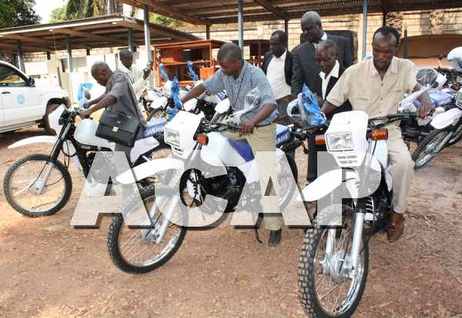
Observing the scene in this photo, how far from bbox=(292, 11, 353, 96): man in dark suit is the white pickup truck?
599cm

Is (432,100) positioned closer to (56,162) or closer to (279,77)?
(279,77)

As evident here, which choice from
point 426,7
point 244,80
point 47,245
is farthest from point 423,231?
point 426,7

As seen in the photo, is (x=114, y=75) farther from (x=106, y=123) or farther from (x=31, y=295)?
(x=31, y=295)

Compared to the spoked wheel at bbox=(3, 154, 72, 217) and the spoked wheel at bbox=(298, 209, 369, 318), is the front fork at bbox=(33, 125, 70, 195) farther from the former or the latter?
the spoked wheel at bbox=(298, 209, 369, 318)

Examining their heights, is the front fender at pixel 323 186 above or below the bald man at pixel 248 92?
below

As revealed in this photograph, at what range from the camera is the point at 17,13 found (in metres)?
20.7

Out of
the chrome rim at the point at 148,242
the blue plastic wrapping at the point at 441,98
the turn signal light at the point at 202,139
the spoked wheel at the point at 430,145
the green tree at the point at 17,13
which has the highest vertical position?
the green tree at the point at 17,13

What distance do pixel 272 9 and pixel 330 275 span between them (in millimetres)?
8599

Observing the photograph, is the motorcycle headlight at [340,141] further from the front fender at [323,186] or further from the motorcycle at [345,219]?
the front fender at [323,186]

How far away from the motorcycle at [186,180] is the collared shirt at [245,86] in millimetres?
169

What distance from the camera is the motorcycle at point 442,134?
468 cm

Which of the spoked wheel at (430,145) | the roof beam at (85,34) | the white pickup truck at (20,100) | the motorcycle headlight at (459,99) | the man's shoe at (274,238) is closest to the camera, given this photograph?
the man's shoe at (274,238)

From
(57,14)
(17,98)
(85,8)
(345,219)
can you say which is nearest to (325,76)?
(345,219)

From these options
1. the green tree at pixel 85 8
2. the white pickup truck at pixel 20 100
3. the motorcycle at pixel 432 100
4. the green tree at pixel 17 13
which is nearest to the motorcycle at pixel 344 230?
the motorcycle at pixel 432 100
